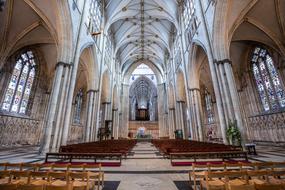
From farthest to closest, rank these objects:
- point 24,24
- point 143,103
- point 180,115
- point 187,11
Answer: point 143,103 < point 180,115 < point 187,11 < point 24,24

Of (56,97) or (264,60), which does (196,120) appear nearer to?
(264,60)

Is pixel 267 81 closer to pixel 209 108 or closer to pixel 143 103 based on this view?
pixel 209 108

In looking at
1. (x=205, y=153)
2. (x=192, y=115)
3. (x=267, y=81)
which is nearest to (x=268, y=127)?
(x=267, y=81)

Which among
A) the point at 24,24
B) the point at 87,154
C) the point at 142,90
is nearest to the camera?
the point at 87,154

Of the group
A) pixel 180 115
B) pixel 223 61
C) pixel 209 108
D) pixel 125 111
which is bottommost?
pixel 180 115

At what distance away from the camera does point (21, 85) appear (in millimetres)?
16844

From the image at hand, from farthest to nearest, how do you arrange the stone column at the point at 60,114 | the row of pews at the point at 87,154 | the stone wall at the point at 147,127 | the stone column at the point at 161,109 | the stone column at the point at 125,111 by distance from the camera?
the stone wall at the point at 147,127
the stone column at the point at 161,109
the stone column at the point at 125,111
the stone column at the point at 60,114
the row of pews at the point at 87,154

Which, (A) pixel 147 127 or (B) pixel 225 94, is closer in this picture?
(B) pixel 225 94

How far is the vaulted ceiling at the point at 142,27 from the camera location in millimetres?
22672

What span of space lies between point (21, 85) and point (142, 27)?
22.1m

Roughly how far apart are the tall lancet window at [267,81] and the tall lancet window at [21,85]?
2718 centimetres

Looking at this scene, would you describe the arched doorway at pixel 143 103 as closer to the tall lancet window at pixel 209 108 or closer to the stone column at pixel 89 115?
the tall lancet window at pixel 209 108

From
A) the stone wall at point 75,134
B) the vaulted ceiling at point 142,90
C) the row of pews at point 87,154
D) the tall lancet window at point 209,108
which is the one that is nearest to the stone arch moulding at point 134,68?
the vaulted ceiling at point 142,90

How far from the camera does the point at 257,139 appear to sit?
1658 centimetres
